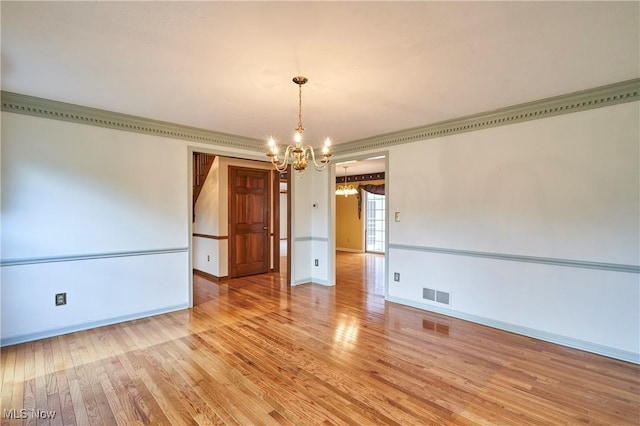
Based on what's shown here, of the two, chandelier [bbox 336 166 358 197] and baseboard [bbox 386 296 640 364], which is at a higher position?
chandelier [bbox 336 166 358 197]

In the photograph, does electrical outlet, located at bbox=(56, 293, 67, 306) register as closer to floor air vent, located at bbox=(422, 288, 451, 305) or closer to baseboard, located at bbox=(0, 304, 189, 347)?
baseboard, located at bbox=(0, 304, 189, 347)

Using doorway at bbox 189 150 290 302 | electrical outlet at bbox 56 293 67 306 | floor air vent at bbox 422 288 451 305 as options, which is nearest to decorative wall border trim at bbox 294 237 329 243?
doorway at bbox 189 150 290 302

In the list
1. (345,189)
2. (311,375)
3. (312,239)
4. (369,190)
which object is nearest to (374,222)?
(369,190)

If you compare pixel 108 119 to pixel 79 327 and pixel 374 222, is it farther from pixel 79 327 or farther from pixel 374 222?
pixel 374 222

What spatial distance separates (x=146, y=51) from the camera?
2191 millimetres

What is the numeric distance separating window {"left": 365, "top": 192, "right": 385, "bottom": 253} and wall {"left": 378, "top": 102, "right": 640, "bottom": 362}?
17.6 ft

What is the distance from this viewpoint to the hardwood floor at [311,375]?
80.5 inches

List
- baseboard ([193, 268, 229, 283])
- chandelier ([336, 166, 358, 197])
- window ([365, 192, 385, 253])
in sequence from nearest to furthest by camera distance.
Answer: baseboard ([193, 268, 229, 283]), chandelier ([336, 166, 358, 197]), window ([365, 192, 385, 253])

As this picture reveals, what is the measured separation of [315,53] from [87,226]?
312cm

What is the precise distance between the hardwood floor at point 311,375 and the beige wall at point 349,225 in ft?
19.8

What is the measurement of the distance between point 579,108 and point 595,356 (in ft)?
7.64

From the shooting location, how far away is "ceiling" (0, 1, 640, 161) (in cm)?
178

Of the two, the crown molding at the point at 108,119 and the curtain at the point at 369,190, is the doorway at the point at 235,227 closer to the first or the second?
the crown molding at the point at 108,119

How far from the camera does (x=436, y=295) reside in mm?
4039
